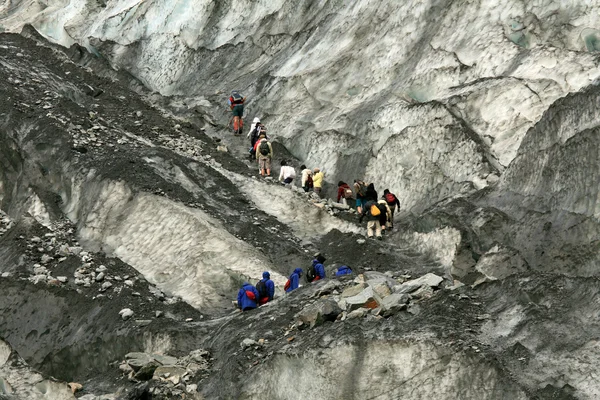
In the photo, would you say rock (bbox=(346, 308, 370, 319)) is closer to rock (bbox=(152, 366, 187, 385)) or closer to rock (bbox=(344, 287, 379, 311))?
rock (bbox=(344, 287, 379, 311))

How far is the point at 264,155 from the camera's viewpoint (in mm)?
33594

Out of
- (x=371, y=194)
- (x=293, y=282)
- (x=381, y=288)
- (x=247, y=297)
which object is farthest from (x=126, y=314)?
(x=371, y=194)

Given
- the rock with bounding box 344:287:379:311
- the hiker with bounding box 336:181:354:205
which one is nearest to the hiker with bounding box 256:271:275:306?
the rock with bounding box 344:287:379:311

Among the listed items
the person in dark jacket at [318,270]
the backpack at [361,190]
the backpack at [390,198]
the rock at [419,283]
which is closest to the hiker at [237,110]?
the backpack at [361,190]

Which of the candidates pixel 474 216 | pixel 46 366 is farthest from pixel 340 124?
pixel 46 366

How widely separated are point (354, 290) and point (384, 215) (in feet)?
25.2

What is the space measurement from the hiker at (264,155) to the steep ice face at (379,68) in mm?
1672

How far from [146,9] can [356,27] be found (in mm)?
11757

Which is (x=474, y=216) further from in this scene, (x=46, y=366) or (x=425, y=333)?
(x=46, y=366)

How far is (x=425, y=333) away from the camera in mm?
18406

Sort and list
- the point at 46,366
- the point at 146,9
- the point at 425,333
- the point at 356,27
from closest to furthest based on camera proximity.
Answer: the point at 425,333
the point at 46,366
the point at 356,27
the point at 146,9

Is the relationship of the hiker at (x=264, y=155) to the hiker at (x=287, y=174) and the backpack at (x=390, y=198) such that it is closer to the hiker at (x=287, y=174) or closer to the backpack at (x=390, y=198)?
the hiker at (x=287, y=174)

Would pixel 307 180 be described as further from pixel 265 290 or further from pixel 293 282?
pixel 265 290

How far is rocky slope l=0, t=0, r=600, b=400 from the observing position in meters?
18.8
